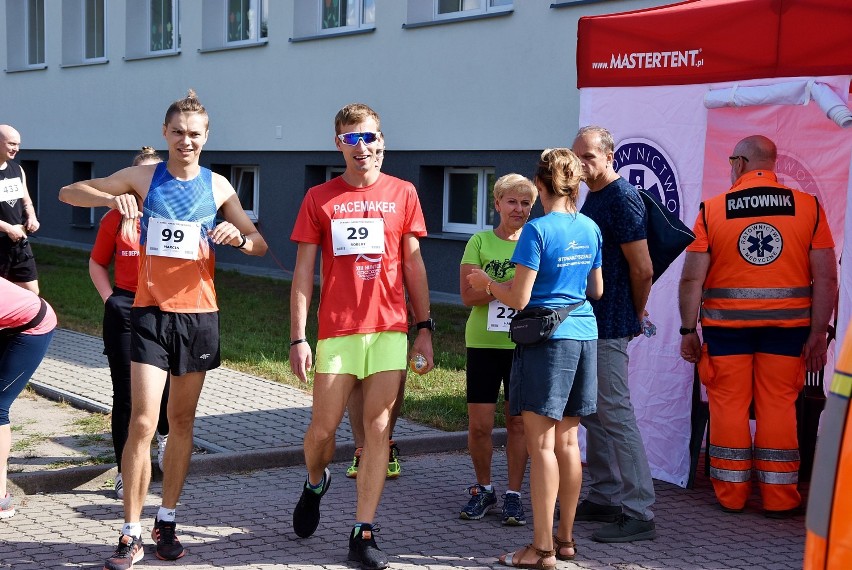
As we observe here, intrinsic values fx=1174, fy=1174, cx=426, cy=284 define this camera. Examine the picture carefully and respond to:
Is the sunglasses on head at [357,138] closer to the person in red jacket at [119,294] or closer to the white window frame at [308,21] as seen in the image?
the person in red jacket at [119,294]

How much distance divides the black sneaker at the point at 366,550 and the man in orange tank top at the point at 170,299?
2.57 ft

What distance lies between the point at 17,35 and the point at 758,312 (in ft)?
78.4

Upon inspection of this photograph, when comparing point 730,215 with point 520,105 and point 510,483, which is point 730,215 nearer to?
point 510,483

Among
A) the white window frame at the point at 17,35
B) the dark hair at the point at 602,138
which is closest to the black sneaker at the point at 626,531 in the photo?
the dark hair at the point at 602,138

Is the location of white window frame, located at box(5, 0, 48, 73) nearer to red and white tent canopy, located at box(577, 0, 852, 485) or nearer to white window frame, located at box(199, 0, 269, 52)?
white window frame, located at box(199, 0, 269, 52)

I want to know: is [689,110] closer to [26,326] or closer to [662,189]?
[662,189]

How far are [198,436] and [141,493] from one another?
2548mm

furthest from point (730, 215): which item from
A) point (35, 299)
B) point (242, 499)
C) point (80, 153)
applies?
point (80, 153)

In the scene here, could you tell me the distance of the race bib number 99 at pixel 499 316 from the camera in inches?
231

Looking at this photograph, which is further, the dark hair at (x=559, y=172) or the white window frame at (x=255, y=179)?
the white window frame at (x=255, y=179)

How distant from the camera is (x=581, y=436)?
280 inches

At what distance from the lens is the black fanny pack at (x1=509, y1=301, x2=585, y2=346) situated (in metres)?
5.04

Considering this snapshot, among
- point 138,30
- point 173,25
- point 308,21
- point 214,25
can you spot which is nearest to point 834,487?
point 308,21

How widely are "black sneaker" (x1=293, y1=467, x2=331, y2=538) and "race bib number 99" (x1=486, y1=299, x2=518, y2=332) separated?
3.62 feet
